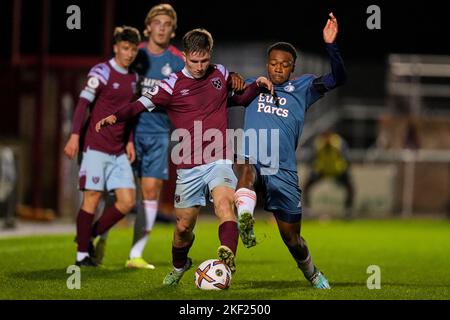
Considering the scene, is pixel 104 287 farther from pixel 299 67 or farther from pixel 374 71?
pixel 374 71

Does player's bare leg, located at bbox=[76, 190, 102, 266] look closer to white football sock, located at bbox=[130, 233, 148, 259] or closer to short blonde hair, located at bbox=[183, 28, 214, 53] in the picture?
white football sock, located at bbox=[130, 233, 148, 259]

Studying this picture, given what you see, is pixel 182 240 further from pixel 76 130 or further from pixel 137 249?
pixel 137 249

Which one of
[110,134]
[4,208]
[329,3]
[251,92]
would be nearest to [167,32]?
[110,134]

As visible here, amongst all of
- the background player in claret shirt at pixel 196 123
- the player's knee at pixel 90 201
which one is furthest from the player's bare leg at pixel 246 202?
the player's knee at pixel 90 201

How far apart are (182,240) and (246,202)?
0.83 m

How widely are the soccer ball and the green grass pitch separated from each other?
82 millimetres

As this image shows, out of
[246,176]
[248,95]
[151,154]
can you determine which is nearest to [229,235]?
[246,176]

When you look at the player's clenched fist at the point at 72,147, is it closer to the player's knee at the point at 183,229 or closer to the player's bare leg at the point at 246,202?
the player's knee at the point at 183,229

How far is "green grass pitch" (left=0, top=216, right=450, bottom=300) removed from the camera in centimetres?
815

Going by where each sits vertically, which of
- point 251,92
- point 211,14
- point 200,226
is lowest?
point 200,226

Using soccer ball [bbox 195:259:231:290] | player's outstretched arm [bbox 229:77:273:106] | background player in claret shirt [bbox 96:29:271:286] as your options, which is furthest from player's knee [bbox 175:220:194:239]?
player's outstretched arm [bbox 229:77:273:106]

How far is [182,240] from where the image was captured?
8.62 metres

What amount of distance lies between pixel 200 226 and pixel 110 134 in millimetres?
9000

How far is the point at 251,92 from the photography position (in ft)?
28.6
